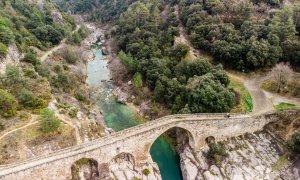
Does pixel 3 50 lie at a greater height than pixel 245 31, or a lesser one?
greater

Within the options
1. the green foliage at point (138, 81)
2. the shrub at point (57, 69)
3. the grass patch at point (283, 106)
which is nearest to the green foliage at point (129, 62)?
the green foliage at point (138, 81)

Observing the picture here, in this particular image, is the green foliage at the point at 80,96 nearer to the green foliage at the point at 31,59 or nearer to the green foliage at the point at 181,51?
the green foliage at the point at 31,59

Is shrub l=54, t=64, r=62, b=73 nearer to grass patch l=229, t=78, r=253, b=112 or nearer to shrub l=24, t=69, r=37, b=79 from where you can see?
shrub l=24, t=69, r=37, b=79

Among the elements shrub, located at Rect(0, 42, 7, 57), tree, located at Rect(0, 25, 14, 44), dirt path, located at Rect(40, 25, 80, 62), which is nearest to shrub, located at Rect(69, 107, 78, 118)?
shrub, located at Rect(0, 42, 7, 57)

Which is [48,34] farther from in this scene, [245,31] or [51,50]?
[245,31]

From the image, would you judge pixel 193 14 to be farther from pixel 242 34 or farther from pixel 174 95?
pixel 174 95

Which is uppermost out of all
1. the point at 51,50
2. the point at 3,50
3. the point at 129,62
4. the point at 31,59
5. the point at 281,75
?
the point at 51,50

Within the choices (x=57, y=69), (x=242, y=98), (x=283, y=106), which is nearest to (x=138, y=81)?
(x=57, y=69)
